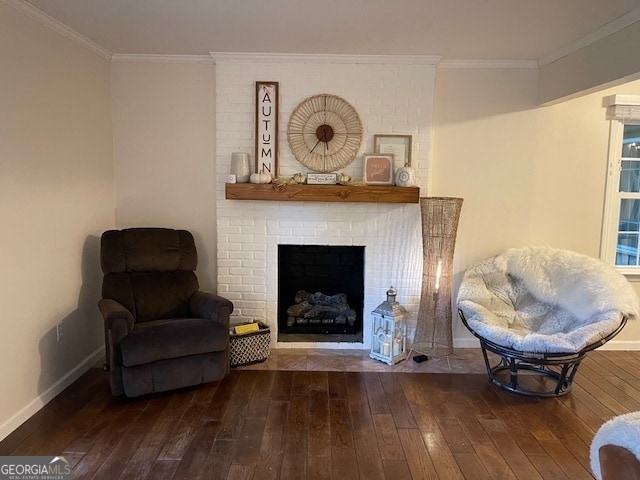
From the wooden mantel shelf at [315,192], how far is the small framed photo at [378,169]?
5.3 inches

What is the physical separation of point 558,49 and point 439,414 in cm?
269

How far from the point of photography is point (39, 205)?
2.87 m

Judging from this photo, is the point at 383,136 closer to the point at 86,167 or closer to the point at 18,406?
the point at 86,167

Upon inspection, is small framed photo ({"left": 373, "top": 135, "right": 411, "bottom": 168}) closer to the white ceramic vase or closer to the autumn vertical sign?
the autumn vertical sign

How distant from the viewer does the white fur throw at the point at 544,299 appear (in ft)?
9.73

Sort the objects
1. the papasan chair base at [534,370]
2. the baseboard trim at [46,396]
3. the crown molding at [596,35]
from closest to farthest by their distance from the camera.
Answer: the baseboard trim at [46,396], the crown molding at [596,35], the papasan chair base at [534,370]

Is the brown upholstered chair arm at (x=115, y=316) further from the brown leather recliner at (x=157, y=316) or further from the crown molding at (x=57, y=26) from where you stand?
the crown molding at (x=57, y=26)

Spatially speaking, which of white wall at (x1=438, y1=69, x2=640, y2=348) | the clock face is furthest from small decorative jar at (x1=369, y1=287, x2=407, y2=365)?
the clock face

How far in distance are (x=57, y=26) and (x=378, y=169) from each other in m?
2.41

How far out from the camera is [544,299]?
3486 mm

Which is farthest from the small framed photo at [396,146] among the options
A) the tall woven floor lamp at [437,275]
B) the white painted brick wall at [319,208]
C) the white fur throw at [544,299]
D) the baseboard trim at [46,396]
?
the baseboard trim at [46,396]

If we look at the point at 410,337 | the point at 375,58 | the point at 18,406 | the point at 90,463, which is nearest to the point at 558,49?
the point at 375,58

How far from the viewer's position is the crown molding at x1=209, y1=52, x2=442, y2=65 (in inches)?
145

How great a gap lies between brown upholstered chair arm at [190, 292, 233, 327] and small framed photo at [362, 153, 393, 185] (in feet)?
4.84
